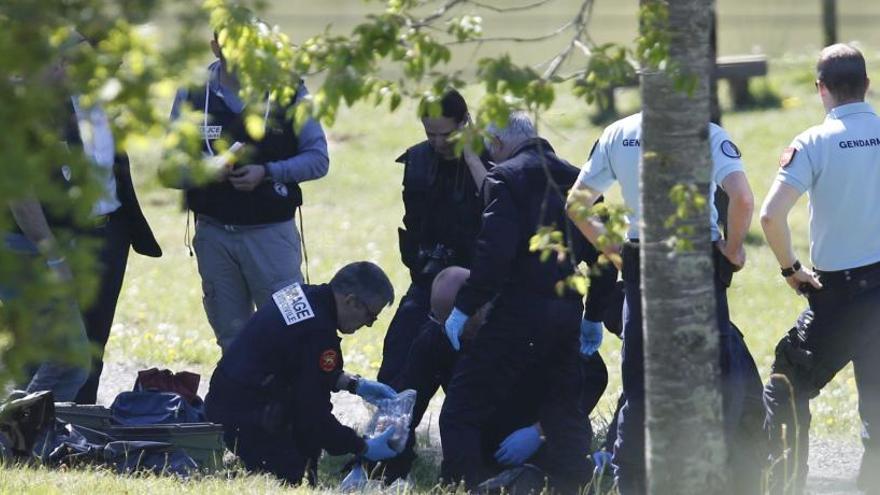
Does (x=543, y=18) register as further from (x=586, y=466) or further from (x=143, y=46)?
(x=143, y=46)

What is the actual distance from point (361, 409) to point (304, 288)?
6.27 ft

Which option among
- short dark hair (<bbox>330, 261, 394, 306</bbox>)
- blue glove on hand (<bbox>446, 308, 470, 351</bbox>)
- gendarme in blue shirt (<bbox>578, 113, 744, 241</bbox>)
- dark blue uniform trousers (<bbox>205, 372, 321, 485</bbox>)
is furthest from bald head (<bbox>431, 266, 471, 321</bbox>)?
gendarme in blue shirt (<bbox>578, 113, 744, 241</bbox>)

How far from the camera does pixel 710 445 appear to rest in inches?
158

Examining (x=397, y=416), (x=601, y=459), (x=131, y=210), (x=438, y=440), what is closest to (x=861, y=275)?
(x=601, y=459)

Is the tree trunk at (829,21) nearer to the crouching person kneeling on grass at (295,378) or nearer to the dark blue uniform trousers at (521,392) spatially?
the dark blue uniform trousers at (521,392)

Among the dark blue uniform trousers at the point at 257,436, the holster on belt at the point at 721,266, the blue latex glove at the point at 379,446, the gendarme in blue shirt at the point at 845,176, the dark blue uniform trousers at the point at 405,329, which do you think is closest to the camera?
the holster on belt at the point at 721,266

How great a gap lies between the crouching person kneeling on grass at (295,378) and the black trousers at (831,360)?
163 cm

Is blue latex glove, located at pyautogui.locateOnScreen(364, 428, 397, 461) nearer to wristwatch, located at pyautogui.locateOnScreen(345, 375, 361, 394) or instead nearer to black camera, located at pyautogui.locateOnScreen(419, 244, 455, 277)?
wristwatch, located at pyautogui.locateOnScreen(345, 375, 361, 394)

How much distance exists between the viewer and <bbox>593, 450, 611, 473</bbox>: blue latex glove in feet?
19.6

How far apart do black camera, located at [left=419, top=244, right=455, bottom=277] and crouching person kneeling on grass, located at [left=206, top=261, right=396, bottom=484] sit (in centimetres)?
85

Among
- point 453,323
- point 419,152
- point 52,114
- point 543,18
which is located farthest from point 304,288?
point 543,18

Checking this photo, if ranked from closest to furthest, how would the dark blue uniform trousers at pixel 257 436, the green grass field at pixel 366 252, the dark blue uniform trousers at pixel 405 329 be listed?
the green grass field at pixel 366 252 → the dark blue uniform trousers at pixel 257 436 → the dark blue uniform trousers at pixel 405 329

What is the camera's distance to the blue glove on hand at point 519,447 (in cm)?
600

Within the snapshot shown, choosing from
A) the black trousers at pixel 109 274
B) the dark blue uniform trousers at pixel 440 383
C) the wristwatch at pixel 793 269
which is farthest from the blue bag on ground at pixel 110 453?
the wristwatch at pixel 793 269
